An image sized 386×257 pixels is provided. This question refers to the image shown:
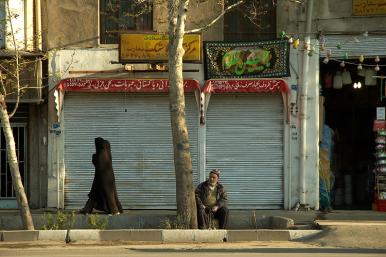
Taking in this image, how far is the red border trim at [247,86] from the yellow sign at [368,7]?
7.97 ft

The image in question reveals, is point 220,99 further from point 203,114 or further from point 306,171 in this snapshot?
point 306,171

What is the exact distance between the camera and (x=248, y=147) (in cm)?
1745

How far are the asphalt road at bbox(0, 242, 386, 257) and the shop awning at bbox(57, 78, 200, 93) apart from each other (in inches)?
211

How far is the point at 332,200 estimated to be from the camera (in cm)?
1819

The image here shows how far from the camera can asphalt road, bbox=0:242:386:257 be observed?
11023mm

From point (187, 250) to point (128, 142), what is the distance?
633cm

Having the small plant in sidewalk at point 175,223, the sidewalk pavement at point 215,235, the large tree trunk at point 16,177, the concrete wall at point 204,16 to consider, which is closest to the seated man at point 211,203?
the small plant in sidewalk at point 175,223

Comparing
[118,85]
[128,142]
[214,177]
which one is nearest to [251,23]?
[118,85]

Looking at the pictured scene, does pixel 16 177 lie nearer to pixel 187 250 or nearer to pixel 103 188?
pixel 103 188

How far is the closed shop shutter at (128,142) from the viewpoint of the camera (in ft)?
57.6

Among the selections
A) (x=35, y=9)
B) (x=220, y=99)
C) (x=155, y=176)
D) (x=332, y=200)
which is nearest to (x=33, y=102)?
(x=35, y=9)

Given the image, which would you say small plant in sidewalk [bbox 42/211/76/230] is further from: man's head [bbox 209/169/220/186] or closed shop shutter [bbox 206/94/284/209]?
closed shop shutter [bbox 206/94/284/209]

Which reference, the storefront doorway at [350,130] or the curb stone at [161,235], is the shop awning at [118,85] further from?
the curb stone at [161,235]

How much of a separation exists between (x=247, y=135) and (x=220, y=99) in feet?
3.65
